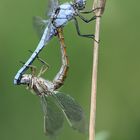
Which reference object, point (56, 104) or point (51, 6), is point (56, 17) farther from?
point (56, 104)

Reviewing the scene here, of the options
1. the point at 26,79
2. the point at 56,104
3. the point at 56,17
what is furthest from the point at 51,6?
the point at 56,104

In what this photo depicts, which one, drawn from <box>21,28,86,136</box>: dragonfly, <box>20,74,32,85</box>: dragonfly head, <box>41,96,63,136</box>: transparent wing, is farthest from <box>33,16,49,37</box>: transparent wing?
<box>41,96,63,136</box>: transparent wing

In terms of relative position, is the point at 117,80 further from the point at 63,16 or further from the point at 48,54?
the point at 63,16

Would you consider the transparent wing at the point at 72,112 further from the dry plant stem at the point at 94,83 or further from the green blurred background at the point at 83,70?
the green blurred background at the point at 83,70

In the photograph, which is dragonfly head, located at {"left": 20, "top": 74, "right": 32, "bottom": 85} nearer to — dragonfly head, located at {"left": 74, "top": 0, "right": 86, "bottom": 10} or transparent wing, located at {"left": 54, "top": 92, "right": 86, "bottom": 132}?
transparent wing, located at {"left": 54, "top": 92, "right": 86, "bottom": 132}

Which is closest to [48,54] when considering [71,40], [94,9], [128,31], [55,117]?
[71,40]

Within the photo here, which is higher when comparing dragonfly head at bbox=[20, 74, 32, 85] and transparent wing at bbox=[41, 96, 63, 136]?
dragonfly head at bbox=[20, 74, 32, 85]

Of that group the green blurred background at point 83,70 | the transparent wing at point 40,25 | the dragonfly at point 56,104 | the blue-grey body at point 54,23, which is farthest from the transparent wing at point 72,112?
the green blurred background at point 83,70
